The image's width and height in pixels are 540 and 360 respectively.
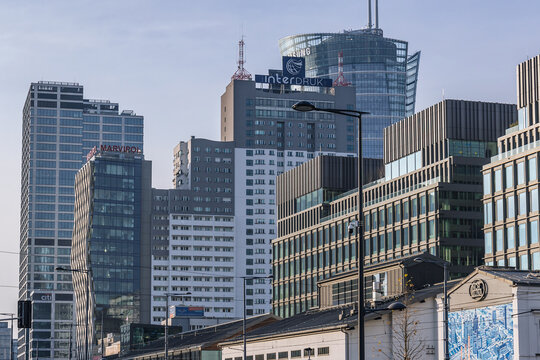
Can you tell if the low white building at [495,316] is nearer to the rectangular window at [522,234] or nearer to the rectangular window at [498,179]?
the rectangular window at [522,234]

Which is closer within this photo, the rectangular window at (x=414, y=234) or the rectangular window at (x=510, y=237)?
the rectangular window at (x=510, y=237)

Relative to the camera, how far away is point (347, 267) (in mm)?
185125

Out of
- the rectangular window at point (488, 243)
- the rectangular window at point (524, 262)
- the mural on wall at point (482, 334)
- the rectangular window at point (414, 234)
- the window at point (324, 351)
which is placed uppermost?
the rectangular window at point (414, 234)

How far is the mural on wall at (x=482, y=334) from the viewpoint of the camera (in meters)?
80.7

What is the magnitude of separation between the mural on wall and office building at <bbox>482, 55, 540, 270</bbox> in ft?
160

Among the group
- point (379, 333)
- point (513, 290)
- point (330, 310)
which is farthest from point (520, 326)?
point (330, 310)

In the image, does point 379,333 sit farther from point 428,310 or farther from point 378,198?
point 378,198

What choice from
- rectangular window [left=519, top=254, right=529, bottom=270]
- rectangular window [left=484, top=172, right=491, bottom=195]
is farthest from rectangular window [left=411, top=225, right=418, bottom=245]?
rectangular window [left=519, top=254, right=529, bottom=270]

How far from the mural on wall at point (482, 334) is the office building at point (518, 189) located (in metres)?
48.7

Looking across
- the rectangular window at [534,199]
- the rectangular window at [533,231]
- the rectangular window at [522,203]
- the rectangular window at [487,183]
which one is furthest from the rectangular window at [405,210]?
the rectangular window at [534,199]

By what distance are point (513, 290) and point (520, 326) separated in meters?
2.64

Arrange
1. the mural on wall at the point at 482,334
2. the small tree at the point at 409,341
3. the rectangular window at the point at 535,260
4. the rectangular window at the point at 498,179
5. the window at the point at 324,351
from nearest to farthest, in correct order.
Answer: the mural on wall at the point at 482,334 < the small tree at the point at 409,341 < the window at the point at 324,351 < the rectangular window at the point at 535,260 < the rectangular window at the point at 498,179

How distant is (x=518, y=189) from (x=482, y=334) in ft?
187

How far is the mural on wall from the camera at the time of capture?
80688mm
